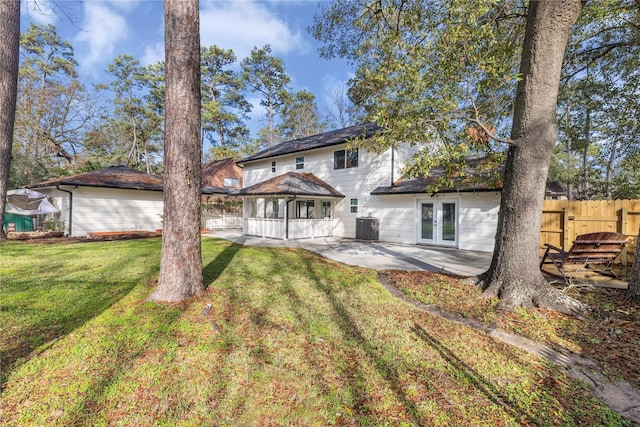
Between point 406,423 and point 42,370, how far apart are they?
3.25 meters

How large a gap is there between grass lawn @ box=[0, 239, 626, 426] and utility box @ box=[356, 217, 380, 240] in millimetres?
8752

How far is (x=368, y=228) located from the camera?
531 inches

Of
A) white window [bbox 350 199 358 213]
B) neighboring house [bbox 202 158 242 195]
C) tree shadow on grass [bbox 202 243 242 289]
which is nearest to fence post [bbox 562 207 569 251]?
white window [bbox 350 199 358 213]

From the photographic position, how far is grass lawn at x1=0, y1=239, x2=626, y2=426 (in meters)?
2.15

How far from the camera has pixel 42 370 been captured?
249 cm

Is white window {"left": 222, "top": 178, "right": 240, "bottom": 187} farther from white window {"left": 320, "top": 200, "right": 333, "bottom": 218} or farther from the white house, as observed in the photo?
white window {"left": 320, "top": 200, "right": 333, "bottom": 218}

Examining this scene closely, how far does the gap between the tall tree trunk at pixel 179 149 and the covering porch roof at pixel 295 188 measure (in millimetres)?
8687

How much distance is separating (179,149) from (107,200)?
14277mm

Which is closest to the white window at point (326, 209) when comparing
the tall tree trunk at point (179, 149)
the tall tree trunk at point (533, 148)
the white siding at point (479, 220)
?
the white siding at point (479, 220)

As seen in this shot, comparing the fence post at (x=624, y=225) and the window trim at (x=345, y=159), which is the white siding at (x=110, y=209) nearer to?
the window trim at (x=345, y=159)

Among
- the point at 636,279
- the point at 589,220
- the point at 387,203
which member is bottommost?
the point at 636,279

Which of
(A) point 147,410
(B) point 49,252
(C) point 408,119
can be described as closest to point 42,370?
(A) point 147,410

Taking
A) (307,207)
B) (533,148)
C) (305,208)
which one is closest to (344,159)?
(307,207)

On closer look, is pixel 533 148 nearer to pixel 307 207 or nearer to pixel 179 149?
pixel 179 149
